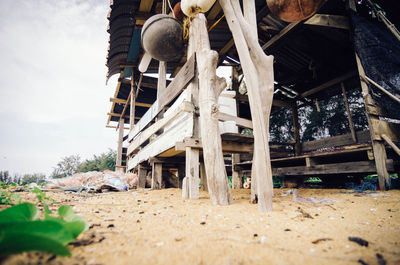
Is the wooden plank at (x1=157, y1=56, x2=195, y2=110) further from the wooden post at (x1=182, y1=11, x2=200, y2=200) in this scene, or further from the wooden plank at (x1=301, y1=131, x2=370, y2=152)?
the wooden plank at (x1=301, y1=131, x2=370, y2=152)

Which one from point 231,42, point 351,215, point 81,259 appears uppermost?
point 231,42

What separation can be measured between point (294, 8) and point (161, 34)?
2.01 metres

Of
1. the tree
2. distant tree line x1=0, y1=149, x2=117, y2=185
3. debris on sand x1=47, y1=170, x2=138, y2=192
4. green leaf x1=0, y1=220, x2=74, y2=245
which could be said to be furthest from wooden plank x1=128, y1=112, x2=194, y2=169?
the tree

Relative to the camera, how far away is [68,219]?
3.32 ft

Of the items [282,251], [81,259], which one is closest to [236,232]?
[282,251]

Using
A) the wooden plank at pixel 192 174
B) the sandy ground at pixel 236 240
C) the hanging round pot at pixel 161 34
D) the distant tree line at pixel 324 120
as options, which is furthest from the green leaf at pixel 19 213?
the distant tree line at pixel 324 120

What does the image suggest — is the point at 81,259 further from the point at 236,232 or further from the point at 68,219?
the point at 236,232

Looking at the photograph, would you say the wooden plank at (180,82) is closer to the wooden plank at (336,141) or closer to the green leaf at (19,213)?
the green leaf at (19,213)

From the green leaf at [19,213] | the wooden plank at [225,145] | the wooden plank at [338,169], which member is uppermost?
the wooden plank at [225,145]

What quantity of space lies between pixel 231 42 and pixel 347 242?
4.89 metres

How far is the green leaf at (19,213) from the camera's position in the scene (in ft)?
2.53

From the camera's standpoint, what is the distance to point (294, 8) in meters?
2.16

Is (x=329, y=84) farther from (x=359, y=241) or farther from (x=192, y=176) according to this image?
(x=359, y=241)

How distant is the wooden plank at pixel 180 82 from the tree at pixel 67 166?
1465 cm
